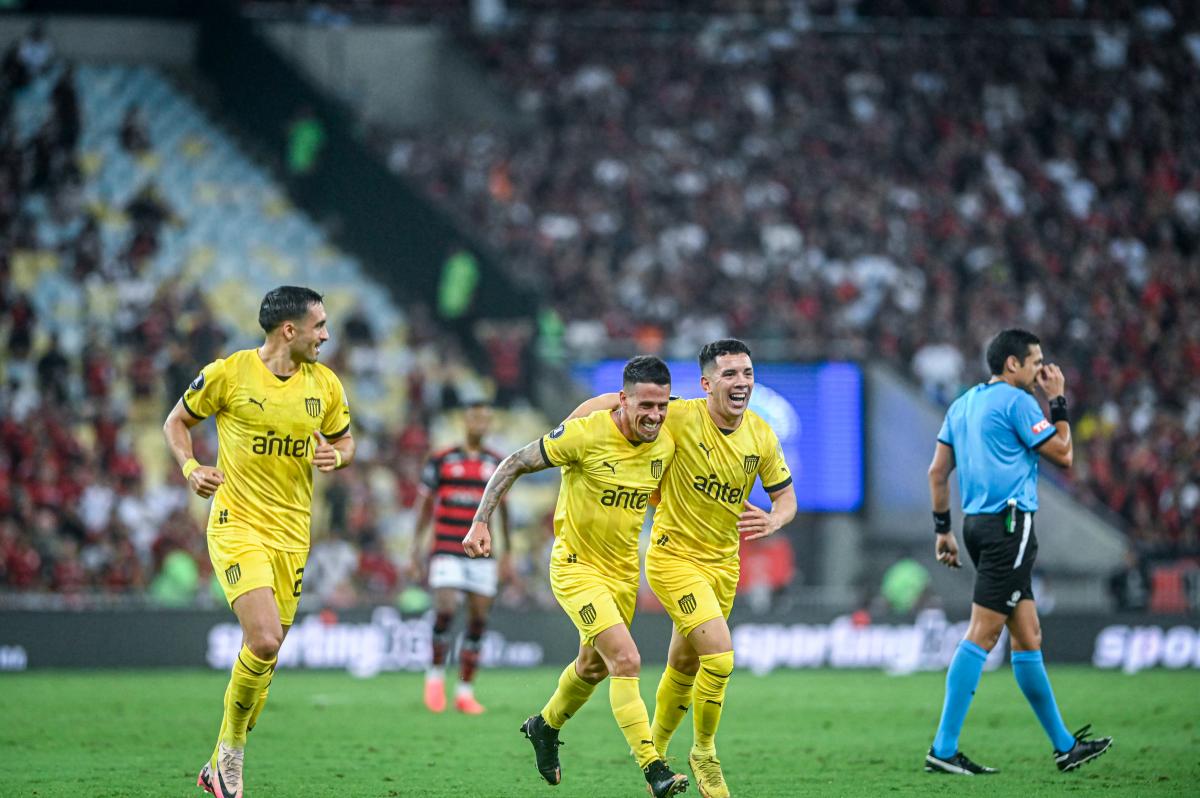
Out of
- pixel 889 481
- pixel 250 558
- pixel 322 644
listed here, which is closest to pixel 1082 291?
pixel 889 481

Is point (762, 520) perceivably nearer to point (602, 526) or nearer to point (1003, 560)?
point (602, 526)

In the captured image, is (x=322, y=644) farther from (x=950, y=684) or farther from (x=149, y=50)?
(x=149, y=50)

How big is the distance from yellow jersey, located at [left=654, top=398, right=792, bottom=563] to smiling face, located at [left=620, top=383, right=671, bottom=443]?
390 mm

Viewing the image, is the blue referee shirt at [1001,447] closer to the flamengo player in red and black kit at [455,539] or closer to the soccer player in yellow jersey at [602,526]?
the soccer player in yellow jersey at [602,526]

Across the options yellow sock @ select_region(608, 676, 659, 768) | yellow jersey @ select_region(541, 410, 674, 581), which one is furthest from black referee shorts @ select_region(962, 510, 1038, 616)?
yellow sock @ select_region(608, 676, 659, 768)

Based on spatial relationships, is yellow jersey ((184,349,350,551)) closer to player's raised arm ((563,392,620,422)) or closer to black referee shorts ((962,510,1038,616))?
player's raised arm ((563,392,620,422))

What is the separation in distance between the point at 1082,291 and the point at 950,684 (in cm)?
2048

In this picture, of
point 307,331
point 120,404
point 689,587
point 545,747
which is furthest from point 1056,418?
point 120,404

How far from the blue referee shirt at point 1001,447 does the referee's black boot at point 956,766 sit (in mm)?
1507

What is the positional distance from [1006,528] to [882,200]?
21.0m

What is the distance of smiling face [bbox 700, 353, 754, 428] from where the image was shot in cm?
891

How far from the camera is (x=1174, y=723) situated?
511 inches

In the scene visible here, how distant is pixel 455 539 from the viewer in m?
14.4

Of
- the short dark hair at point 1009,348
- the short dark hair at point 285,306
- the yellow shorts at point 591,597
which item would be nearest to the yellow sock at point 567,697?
the yellow shorts at point 591,597
